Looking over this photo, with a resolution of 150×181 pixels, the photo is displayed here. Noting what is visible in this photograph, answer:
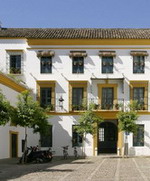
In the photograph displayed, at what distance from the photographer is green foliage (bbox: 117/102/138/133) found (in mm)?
38000

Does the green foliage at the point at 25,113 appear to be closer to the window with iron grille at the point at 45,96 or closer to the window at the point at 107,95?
the window with iron grille at the point at 45,96

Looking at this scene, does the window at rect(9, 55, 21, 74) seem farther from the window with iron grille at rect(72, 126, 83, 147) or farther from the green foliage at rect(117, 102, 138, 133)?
the green foliage at rect(117, 102, 138, 133)

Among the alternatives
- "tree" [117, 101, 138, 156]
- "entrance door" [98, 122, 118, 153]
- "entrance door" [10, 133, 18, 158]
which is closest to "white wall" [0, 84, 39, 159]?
"entrance door" [10, 133, 18, 158]

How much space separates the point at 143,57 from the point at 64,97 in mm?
7112

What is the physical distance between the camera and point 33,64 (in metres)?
41.3

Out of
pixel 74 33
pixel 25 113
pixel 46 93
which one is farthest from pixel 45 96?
pixel 25 113

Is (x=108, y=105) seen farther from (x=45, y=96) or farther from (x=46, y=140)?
(x=46, y=140)

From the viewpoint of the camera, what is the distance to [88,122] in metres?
38.2

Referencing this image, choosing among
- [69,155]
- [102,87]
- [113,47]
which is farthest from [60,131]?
[113,47]

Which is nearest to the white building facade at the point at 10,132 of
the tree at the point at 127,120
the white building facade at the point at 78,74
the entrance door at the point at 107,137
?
the white building facade at the point at 78,74

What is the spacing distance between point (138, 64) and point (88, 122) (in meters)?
6.71

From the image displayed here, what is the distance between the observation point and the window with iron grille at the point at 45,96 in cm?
4116

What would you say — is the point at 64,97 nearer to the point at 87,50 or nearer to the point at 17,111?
the point at 87,50

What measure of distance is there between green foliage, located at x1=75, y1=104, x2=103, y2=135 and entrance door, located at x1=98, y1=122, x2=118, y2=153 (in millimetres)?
4443
